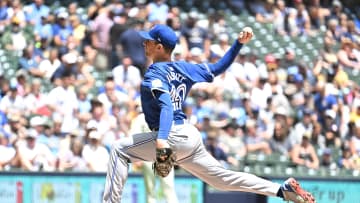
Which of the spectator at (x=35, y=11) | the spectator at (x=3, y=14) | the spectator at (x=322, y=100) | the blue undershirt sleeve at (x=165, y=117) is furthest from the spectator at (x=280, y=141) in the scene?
the blue undershirt sleeve at (x=165, y=117)

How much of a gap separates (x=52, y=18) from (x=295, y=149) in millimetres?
5069

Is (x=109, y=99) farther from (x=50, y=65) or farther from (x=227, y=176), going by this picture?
(x=227, y=176)

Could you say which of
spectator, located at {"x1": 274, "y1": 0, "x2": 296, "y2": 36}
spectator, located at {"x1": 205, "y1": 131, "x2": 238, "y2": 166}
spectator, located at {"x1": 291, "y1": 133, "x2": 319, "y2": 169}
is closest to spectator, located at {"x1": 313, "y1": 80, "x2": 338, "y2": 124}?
spectator, located at {"x1": 291, "y1": 133, "x2": 319, "y2": 169}

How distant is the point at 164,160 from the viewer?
745 cm

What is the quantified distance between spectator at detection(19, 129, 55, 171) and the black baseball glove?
554 centimetres

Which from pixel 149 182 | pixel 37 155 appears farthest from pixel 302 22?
pixel 149 182

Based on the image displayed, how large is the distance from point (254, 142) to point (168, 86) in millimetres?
7085

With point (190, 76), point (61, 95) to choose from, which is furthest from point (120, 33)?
point (190, 76)

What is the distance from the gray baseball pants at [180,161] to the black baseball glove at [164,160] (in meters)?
0.21

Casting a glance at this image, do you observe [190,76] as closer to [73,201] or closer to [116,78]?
[73,201]

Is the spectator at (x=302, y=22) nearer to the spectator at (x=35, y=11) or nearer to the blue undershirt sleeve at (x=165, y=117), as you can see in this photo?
the spectator at (x=35, y=11)

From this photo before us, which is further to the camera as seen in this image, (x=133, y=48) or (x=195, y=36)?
(x=195, y=36)

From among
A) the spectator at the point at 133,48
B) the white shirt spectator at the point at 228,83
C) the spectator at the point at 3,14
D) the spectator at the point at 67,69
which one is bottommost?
the white shirt spectator at the point at 228,83

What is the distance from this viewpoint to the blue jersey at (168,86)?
7.43 metres
